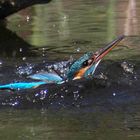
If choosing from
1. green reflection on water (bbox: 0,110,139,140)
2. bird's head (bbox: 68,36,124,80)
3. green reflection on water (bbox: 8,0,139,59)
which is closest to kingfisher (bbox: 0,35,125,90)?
bird's head (bbox: 68,36,124,80)

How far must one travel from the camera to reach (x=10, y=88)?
4.88 m

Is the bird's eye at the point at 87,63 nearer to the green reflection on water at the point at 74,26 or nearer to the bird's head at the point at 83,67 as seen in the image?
the bird's head at the point at 83,67

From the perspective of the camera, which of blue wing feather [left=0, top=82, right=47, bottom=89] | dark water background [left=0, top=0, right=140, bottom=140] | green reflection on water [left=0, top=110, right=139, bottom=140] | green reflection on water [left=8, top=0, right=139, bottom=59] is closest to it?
green reflection on water [left=0, top=110, right=139, bottom=140]

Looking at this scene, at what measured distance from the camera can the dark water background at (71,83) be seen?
4.14 m

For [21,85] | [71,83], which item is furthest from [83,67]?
[21,85]

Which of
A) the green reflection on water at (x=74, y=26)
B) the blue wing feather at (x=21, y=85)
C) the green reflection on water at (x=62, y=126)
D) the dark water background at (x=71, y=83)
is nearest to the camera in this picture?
the green reflection on water at (x=62, y=126)

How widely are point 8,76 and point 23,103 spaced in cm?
85

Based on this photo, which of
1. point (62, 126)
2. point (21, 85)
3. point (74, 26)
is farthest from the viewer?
point (74, 26)

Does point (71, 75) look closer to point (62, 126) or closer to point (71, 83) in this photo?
point (71, 83)

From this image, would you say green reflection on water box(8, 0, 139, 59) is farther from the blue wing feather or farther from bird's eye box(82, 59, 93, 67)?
the blue wing feather

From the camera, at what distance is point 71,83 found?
16.1ft

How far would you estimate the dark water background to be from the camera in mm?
4145

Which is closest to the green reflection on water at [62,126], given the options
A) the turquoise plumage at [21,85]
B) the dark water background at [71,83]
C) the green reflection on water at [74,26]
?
the dark water background at [71,83]

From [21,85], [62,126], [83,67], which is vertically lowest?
[62,126]
